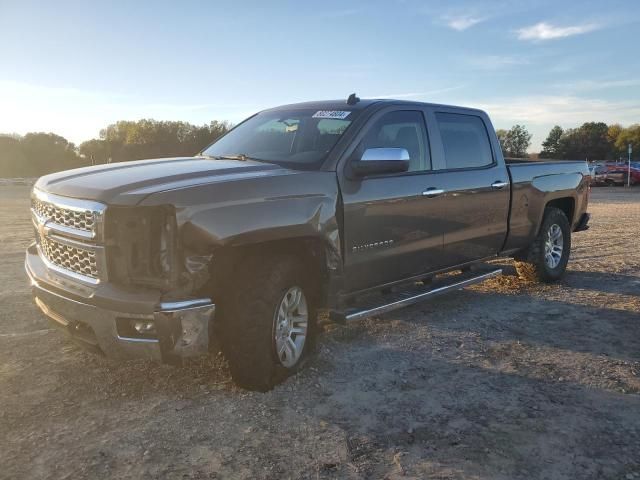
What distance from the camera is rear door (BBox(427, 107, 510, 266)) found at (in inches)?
205

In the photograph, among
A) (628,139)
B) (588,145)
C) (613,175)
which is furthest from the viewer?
(628,139)

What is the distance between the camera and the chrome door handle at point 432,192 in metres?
4.88

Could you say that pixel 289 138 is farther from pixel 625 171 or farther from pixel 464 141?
pixel 625 171

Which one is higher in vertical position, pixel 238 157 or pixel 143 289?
pixel 238 157

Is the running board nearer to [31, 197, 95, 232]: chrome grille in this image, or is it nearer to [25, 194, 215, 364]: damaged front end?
[25, 194, 215, 364]: damaged front end

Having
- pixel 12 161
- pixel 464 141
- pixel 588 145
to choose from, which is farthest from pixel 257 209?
pixel 588 145

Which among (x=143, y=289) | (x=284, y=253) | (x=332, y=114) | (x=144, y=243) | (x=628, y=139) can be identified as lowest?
(x=143, y=289)

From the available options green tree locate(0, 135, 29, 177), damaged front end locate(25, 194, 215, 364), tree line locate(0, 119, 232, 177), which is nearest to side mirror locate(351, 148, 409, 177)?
damaged front end locate(25, 194, 215, 364)

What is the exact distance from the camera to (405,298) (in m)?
4.68

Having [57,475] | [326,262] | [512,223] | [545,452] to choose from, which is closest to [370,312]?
[326,262]

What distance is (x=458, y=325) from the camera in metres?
5.32

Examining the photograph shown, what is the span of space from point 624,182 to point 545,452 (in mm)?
33275

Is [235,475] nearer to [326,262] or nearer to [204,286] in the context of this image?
[204,286]

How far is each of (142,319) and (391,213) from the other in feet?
6.99
